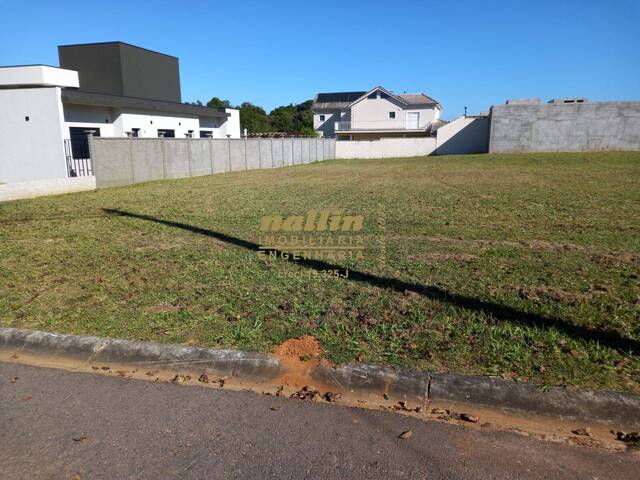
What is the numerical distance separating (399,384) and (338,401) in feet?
1.49

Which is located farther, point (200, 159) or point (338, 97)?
point (338, 97)

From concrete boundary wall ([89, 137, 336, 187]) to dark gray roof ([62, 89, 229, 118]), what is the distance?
4.28m

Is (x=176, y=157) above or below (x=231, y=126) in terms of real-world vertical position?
below

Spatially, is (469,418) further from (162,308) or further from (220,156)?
(220,156)

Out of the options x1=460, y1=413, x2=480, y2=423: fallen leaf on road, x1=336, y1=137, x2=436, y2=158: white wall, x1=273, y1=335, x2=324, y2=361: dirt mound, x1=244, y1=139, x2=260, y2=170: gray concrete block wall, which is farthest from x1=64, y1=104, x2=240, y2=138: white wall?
x1=460, y1=413, x2=480, y2=423: fallen leaf on road

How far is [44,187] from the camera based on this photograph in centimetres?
1527

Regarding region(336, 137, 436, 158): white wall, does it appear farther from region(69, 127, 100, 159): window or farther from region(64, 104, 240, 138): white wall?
region(69, 127, 100, 159): window

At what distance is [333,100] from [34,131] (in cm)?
4969

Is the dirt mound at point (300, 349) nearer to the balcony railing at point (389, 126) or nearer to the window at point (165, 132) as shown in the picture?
the window at point (165, 132)

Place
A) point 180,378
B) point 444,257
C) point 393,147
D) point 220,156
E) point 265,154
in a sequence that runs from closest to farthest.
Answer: point 180,378 → point 444,257 → point 220,156 → point 265,154 → point 393,147

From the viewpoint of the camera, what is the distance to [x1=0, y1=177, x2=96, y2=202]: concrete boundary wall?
1411 centimetres

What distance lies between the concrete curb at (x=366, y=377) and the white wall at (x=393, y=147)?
4019 cm

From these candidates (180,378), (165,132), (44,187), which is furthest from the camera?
(165,132)

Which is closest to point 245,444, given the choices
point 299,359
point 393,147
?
point 299,359
